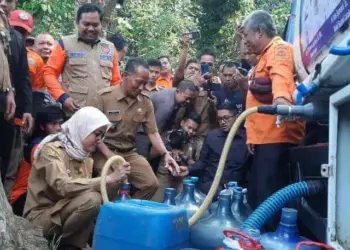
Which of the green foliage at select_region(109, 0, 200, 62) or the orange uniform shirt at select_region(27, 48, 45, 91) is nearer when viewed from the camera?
the orange uniform shirt at select_region(27, 48, 45, 91)

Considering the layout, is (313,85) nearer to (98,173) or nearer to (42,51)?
(98,173)

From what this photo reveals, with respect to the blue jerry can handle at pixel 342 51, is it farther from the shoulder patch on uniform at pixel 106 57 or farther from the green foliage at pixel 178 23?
the green foliage at pixel 178 23

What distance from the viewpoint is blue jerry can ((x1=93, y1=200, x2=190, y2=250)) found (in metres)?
2.56

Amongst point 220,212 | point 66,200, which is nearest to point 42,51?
point 66,200

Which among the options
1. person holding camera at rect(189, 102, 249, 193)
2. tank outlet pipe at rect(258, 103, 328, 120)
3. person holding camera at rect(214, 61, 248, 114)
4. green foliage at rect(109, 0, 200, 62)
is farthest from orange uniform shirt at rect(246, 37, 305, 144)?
green foliage at rect(109, 0, 200, 62)

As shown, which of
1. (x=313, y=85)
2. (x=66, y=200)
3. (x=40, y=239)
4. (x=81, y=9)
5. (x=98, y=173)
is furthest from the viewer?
(x=81, y=9)

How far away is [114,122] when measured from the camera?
4.70 meters

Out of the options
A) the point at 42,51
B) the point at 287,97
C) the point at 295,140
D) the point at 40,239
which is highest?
the point at 42,51

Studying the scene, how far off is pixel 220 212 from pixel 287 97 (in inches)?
28.8

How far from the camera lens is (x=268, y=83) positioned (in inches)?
132

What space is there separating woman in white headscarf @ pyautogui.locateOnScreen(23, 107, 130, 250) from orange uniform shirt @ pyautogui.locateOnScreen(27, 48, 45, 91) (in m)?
1.61

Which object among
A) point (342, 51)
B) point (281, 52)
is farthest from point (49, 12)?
point (342, 51)

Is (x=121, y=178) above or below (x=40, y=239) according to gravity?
above

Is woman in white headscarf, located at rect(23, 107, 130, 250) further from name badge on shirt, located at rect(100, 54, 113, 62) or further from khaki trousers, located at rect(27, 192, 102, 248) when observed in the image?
name badge on shirt, located at rect(100, 54, 113, 62)
